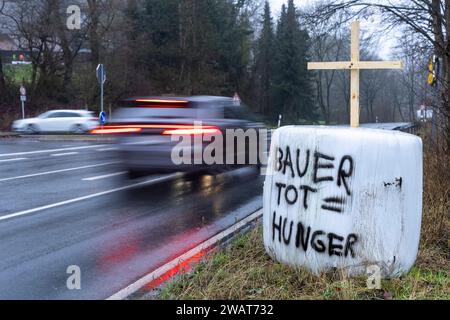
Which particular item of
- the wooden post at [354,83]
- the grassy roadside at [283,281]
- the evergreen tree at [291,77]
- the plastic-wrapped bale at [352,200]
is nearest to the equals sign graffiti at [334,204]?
the plastic-wrapped bale at [352,200]

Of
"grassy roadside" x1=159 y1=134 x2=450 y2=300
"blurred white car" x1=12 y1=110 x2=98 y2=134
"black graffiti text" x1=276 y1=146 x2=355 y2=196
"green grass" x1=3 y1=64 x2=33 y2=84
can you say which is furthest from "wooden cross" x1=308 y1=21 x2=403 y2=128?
"green grass" x1=3 y1=64 x2=33 y2=84

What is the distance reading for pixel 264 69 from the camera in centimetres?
6366

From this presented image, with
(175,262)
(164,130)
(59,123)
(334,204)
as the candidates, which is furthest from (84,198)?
(59,123)

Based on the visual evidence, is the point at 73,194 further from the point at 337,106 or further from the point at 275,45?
the point at 337,106

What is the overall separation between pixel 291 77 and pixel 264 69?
15.1ft

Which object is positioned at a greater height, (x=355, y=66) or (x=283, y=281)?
(x=355, y=66)

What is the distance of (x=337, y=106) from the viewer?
8431 cm

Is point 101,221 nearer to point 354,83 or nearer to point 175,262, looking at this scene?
point 175,262

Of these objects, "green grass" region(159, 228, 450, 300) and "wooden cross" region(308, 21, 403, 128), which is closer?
"green grass" region(159, 228, 450, 300)

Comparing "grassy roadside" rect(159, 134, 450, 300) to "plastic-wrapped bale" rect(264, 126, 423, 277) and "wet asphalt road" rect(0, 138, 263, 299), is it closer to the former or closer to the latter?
"plastic-wrapped bale" rect(264, 126, 423, 277)

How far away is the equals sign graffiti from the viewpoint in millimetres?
4695

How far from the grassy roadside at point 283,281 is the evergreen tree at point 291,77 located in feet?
175

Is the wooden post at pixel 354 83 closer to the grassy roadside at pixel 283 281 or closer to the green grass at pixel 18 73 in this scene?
the grassy roadside at pixel 283 281

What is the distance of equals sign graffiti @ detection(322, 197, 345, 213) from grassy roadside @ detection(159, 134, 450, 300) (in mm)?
544
